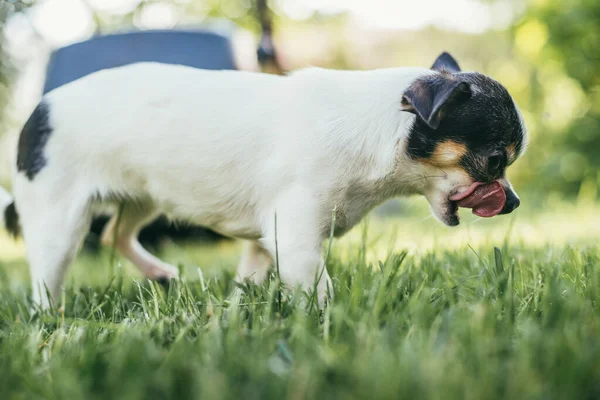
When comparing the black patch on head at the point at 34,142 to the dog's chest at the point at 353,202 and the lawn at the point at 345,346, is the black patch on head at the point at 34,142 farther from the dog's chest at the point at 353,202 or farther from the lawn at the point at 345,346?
the dog's chest at the point at 353,202

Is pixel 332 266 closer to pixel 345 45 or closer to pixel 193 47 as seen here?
pixel 193 47

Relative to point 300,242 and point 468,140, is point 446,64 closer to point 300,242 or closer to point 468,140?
point 468,140

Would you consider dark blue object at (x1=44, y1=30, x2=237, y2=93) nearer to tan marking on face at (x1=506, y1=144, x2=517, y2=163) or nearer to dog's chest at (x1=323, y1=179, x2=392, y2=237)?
dog's chest at (x1=323, y1=179, x2=392, y2=237)

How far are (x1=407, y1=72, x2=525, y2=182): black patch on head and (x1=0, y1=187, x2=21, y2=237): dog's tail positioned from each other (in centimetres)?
184

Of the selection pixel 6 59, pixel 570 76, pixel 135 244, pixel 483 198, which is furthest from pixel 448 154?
pixel 570 76

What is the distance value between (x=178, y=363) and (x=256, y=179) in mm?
1144

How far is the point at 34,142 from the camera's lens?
8.02 ft

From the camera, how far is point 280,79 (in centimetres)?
241

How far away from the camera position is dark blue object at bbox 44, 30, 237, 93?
4.77m

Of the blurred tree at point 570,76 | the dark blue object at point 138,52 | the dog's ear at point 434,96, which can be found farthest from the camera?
the blurred tree at point 570,76

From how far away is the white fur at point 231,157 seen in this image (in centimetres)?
212

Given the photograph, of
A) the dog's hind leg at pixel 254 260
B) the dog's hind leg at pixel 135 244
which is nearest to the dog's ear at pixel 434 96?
the dog's hind leg at pixel 254 260

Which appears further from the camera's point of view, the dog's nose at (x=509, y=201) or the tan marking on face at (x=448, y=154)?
the dog's nose at (x=509, y=201)

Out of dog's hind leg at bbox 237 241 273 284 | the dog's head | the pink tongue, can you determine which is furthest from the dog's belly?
the pink tongue
